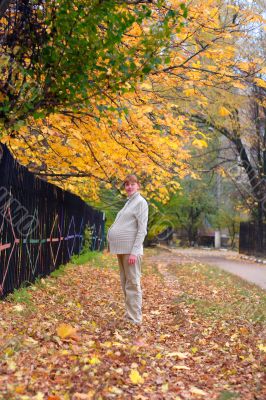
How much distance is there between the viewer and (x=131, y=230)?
725 cm

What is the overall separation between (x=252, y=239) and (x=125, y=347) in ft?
84.3

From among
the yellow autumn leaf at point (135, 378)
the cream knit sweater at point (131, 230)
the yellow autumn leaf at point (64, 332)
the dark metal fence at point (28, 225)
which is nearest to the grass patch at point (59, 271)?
the dark metal fence at point (28, 225)

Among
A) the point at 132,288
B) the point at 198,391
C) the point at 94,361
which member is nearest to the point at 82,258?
the point at 132,288

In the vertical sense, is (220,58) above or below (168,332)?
above

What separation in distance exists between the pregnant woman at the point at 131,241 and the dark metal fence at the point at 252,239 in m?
22.1

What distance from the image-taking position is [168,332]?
7.39 m

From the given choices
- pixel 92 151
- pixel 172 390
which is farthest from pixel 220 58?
pixel 172 390

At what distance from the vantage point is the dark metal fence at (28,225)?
7910 millimetres

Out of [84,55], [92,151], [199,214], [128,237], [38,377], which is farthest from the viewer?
[199,214]

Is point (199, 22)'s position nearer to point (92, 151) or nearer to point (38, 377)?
point (92, 151)

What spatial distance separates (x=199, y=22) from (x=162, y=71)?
0.79m

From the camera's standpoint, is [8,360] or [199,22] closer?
[8,360]

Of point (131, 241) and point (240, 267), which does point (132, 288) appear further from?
point (240, 267)

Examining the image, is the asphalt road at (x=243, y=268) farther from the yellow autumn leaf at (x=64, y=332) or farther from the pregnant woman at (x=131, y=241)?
the yellow autumn leaf at (x=64, y=332)
